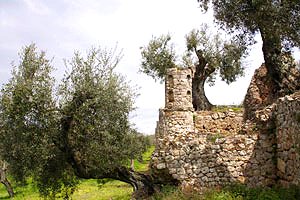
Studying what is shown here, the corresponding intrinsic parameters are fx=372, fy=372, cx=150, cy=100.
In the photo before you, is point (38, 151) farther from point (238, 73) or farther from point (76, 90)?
point (238, 73)

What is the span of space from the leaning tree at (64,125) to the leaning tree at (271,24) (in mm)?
6364

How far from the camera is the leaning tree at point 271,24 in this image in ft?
54.2

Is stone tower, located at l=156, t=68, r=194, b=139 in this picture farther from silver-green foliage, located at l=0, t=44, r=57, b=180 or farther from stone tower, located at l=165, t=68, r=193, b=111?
silver-green foliage, located at l=0, t=44, r=57, b=180

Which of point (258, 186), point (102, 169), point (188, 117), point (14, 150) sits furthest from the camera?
point (188, 117)

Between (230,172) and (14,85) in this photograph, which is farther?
(14,85)

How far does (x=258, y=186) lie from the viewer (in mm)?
13742

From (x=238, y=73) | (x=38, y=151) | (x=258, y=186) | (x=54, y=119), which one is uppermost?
(x=238, y=73)

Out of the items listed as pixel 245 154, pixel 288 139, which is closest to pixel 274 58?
pixel 245 154

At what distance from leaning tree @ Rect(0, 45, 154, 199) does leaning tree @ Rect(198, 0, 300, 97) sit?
6.36 m

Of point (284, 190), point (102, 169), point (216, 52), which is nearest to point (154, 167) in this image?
point (102, 169)

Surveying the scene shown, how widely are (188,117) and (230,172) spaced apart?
887 centimetres

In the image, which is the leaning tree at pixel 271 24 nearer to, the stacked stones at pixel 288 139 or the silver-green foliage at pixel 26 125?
the stacked stones at pixel 288 139

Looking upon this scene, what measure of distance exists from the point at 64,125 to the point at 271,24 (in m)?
10.2

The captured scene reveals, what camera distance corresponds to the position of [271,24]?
16.7m
